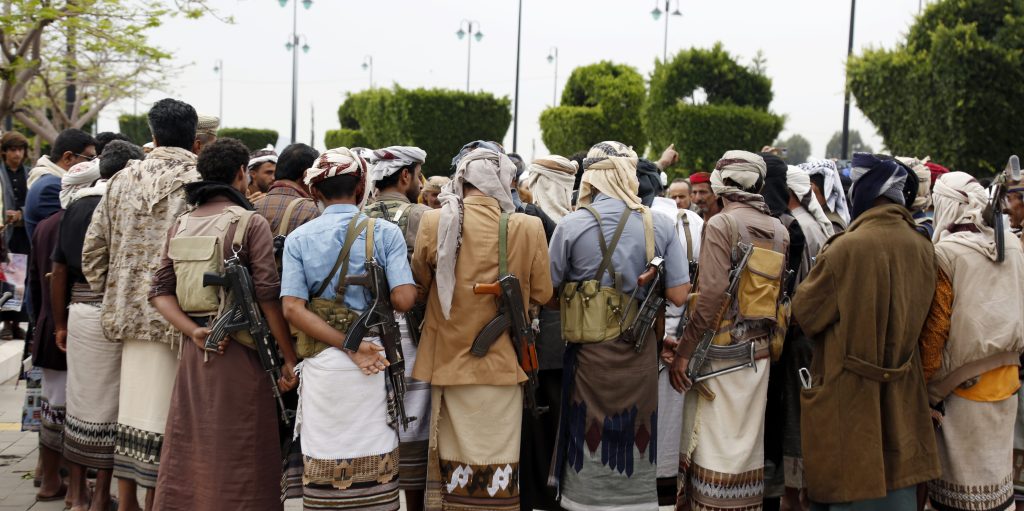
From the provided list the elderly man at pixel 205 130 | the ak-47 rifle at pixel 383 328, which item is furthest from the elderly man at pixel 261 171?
the ak-47 rifle at pixel 383 328

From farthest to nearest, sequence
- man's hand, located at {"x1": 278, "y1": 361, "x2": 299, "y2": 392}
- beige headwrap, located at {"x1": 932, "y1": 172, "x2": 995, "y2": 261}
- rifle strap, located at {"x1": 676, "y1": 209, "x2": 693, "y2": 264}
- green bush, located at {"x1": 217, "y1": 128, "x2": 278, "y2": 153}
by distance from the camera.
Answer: green bush, located at {"x1": 217, "y1": 128, "x2": 278, "y2": 153} < rifle strap, located at {"x1": 676, "y1": 209, "x2": 693, "y2": 264} < beige headwrap, located at {"x1": 932, "y1": 172, "x2": 995, "y2": 261} < man's hand, located at {"x1": 278, "y1": 361, "x2": 299, "y2": 392}

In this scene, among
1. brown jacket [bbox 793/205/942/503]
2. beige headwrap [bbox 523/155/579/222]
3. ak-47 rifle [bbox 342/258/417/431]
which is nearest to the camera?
ak-47 rifle [bbox 342/258/417/431]

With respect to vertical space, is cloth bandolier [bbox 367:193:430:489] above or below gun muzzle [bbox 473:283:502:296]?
below

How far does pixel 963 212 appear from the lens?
15.5ft

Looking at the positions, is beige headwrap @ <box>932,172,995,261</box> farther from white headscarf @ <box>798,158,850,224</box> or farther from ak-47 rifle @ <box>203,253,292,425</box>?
ak-47 rifle @ <box>203,253,292,425</box>

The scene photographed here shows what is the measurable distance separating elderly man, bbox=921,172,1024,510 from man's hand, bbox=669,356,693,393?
1152 mm

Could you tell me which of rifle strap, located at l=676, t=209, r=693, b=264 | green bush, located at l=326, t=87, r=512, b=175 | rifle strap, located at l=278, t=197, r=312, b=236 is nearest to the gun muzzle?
rifle strap, located at l=278, t=197, r=312, b=236

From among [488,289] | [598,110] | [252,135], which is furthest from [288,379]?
[252,135]

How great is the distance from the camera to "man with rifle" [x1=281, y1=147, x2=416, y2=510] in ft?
14.0

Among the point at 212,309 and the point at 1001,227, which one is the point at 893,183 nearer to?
the point at 1001,227

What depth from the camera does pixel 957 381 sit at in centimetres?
459

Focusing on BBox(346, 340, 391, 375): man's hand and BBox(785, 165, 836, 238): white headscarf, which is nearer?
BBox(346, 340, 391, 375): man's hand

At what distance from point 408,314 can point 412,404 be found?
46 cm

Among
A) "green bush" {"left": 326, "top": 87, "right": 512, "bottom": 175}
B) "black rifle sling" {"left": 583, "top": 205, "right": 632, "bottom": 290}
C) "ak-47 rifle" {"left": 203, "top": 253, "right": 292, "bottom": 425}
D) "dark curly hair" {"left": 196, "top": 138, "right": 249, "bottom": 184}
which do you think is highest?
"green bush" {"left": 326, "top": 87, "right": 512, "bottom": 175}
